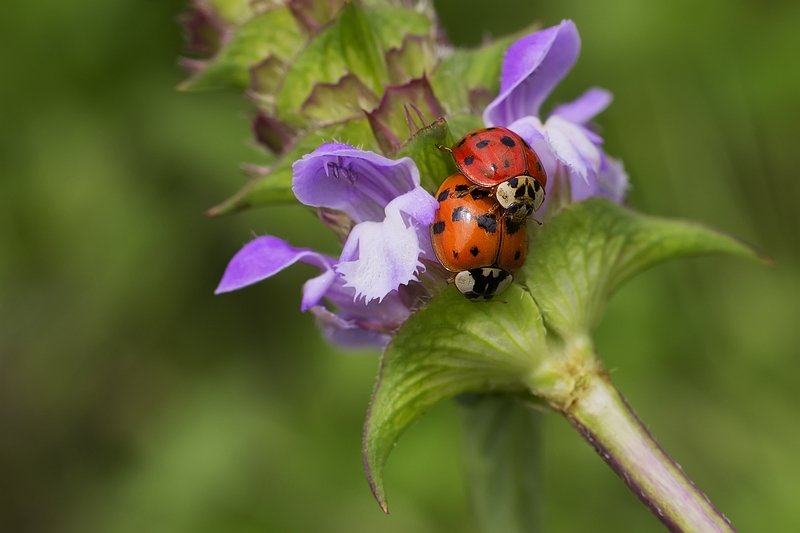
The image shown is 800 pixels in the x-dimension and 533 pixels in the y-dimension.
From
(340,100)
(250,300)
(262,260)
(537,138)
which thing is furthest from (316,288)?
(250,300)

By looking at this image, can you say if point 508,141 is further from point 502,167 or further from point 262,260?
point 262,260

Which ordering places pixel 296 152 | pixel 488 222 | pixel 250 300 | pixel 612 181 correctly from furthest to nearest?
1. pixel 250 300
2. pixel 612 181
3. pixel 296 152
4. pixel 488 222

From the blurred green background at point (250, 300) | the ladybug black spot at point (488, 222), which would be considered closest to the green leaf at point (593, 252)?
the ladybug black spot at point (488, 222)

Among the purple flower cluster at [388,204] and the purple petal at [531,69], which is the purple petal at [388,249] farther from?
the purple petal at [531,69]

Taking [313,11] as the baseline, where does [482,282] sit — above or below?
below

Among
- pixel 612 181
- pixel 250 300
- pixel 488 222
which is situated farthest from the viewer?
pixel 250 300

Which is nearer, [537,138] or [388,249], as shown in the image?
[388,249]

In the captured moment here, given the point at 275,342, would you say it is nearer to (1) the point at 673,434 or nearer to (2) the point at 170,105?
(2) the point at 170,105

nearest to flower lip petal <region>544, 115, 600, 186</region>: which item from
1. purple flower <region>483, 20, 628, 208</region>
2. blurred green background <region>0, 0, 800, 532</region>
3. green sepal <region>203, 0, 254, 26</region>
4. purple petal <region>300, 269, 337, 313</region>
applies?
purple flower <region>483, 20, 628, 208</region>

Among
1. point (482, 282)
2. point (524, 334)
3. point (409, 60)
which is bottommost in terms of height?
point (524, 334)
